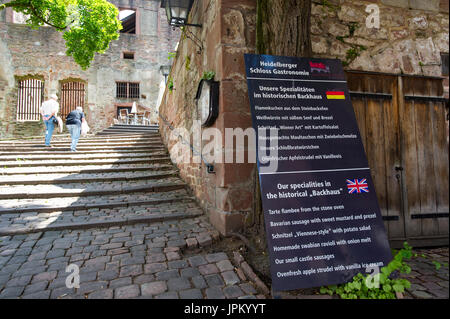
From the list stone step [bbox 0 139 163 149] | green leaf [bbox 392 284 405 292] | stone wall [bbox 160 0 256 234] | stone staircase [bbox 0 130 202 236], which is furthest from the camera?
stone step [bbox 0 139 163 149]

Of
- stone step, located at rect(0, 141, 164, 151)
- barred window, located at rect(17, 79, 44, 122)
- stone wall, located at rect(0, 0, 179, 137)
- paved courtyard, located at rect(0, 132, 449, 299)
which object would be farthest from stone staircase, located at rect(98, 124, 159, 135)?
barred window, located at rect(17, 79, 44, 122)

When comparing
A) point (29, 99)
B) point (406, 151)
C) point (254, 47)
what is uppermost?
point (29, 99)

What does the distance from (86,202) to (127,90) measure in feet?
45.5

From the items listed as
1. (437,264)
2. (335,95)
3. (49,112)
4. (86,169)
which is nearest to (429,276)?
(437,264)

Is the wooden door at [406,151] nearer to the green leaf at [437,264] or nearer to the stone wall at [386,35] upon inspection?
the stone wall at [386,35]

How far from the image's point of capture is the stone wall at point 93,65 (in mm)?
14430

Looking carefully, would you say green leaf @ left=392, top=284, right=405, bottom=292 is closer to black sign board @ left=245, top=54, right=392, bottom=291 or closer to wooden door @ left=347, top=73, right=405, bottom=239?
black sign board @ left=245, top=54, right=392, bottom=291

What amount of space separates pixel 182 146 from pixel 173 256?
2852 millimetres

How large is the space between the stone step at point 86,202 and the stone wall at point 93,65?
12779mm

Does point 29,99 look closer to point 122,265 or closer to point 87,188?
point 87,188

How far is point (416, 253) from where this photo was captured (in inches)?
115

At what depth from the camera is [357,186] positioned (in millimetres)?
Answer: 2201

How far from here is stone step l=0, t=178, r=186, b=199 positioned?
4191 millimetres

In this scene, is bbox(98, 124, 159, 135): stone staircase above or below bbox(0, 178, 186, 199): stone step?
above
